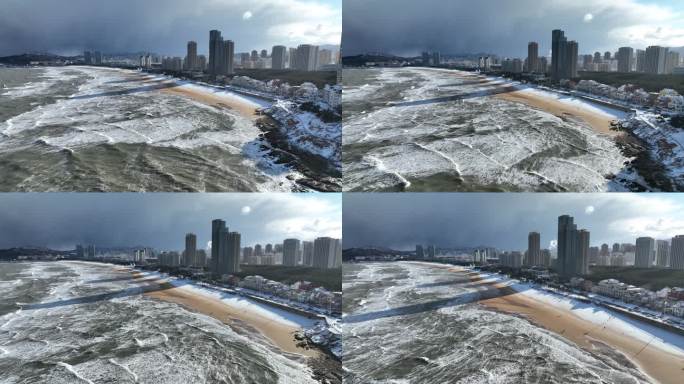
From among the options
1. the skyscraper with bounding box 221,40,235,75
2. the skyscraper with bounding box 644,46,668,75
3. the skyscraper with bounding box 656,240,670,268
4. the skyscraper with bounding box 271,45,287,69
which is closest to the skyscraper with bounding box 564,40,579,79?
the skyscraper with bounding box 644,46,668,75

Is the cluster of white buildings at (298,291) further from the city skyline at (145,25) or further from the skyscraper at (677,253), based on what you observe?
the skyscraper at (677,253)

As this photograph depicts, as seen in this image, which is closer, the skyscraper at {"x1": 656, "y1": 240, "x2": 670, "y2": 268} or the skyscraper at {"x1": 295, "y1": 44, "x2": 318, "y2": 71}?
the skyscraper at {"x1": 656, "y1": 240, "x2": 670, "y2": 268}

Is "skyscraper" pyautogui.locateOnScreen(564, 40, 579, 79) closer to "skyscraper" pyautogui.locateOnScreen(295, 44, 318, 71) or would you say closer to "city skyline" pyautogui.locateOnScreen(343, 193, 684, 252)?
"city skyline" pyautogui.locateOnScreen(343, 193, 684, 252)

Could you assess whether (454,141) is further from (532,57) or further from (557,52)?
(557,52)

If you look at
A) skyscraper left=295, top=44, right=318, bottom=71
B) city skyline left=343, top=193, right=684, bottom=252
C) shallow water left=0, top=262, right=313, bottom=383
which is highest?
skyscraper left=295, top=44, right=318, bottom=71

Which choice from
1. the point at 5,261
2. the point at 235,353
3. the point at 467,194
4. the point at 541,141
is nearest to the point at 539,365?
the point at 467,194

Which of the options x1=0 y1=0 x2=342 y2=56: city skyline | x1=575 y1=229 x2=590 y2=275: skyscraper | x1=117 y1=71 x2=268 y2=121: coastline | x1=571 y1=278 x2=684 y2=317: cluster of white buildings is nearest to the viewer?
x1=571 y1=278 x2=684 y2=317: cluster of white buildings

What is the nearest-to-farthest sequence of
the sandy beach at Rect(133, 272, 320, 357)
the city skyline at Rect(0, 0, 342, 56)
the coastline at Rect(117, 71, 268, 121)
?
1. the sandy beach at Rect(133, 272, 320, 357)
2. the city skyline at Rect(0, 0, 342, 56)
3. the coastline at Rect(117, 71, 268, 121)
